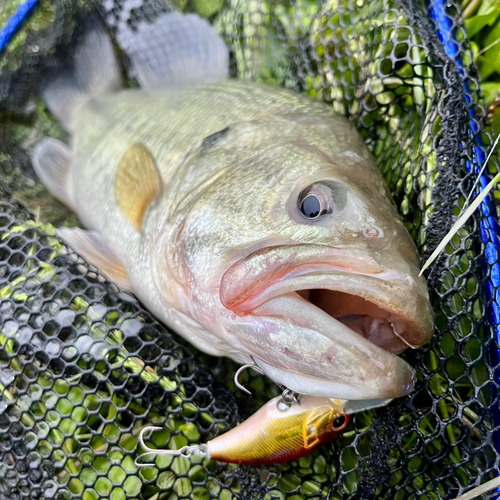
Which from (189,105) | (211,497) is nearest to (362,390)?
(211,497)

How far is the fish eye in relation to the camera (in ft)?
4.29

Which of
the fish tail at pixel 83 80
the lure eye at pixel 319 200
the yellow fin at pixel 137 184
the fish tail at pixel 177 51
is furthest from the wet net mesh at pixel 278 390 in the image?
the fish tail at pixel 83 80

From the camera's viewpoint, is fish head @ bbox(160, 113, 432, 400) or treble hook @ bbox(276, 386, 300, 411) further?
treble hook @ bbox(276, 386, 300, 411)

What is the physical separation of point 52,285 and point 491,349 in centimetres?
182

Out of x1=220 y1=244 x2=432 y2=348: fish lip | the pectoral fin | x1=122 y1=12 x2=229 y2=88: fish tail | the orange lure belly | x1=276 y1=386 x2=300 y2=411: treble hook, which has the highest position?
x1=122 y1=12 x2=229 y2=88: fish tail

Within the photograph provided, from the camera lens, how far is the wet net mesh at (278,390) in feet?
5.07

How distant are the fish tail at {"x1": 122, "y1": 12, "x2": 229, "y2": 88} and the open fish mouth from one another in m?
1.80

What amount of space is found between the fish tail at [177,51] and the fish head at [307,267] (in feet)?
4.37

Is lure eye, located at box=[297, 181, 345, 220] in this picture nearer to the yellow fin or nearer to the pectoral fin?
the yellow fin

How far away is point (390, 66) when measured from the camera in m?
2.05

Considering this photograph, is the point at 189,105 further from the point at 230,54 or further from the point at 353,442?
the point at 353,442

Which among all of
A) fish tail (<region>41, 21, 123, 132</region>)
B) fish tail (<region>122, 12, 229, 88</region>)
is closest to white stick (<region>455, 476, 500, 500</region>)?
fish tail (<region>122, 12, 229, 88</region>)

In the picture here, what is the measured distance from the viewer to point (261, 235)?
1.35 meters

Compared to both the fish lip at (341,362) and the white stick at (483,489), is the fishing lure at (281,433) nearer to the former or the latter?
the fish lip at (341,362)
